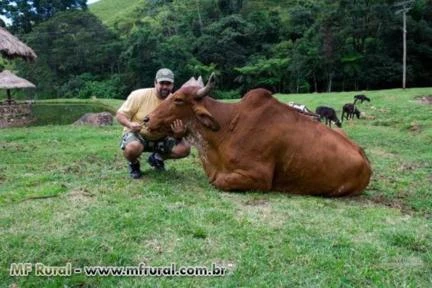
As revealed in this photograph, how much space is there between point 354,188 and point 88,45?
129ft

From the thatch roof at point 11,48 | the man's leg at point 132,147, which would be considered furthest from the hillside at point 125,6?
the man's leg at point 132,147

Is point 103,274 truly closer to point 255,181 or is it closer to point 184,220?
point 184,220

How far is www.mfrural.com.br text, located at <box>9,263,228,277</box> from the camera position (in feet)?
11.7

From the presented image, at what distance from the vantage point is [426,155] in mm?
9328

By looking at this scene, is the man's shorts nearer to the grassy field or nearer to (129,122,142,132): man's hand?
(129,122,142,132): man's hand

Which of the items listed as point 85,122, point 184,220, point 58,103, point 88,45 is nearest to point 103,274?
point 184,220

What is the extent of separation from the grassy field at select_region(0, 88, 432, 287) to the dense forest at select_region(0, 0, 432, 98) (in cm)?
2921

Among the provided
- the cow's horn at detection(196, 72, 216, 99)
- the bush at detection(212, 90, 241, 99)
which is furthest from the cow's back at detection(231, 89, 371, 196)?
the bush at detection(212, 90, 241, 99)

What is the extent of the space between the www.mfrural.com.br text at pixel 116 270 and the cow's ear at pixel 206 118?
2392mm

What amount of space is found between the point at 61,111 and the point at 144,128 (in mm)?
22676

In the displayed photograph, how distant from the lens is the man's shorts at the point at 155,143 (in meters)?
6.07

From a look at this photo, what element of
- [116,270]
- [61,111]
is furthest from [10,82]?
[116,270]

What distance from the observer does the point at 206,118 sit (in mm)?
5824

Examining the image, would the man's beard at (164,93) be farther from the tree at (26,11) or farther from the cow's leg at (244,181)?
the tree at (26,11)
